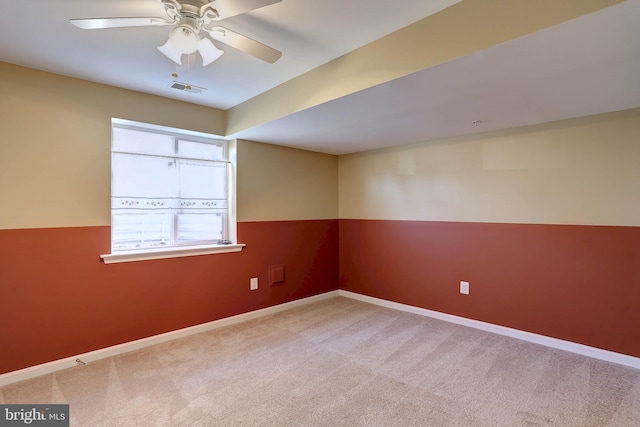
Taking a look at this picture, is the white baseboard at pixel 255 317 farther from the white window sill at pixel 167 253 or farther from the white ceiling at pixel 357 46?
the white ceiling at pixel 357 46

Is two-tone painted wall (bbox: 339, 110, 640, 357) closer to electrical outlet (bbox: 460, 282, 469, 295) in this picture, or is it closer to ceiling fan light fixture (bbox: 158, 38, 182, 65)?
electrical outlet (bbox: 460, 282, 469, 295)

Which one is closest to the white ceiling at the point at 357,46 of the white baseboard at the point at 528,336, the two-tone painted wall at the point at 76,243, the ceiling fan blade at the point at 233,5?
the two-tone painted wall at the point at 76,243

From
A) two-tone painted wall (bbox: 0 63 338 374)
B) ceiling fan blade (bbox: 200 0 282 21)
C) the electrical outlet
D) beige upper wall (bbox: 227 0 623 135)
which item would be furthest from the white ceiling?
the electrical outlet

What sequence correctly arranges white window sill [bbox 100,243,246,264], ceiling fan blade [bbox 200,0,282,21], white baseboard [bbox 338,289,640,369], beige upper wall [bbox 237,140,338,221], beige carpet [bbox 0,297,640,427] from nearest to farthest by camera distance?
ceiling fan blade [bbox 200,0,282,21], beige carpet [bbox 0,297,640,427], white baseboard [bbox 338,289,640,369], white window sill [bbox 100,243,246,264], beige upper wall [bbox 237,140,338,221]

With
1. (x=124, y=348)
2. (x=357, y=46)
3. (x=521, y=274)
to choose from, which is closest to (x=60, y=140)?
(x=124, y=348)

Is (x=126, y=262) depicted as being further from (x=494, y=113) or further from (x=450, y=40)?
(x=494, y=113)

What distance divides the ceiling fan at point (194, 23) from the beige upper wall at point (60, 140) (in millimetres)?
1326

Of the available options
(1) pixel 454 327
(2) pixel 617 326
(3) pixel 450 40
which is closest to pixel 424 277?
(1) pixel 454 327

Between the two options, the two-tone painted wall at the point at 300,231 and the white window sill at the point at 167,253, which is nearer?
the two-tone painted wall at the point at 300,231

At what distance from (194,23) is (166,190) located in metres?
1.95

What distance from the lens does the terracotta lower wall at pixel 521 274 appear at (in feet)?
8.23

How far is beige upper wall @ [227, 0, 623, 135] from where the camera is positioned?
1370mm

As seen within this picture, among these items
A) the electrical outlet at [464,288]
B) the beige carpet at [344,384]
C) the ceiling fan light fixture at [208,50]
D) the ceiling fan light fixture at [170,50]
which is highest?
the ceiling fan light fixture at [208,50]

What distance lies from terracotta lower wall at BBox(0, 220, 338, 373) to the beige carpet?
230 mm
